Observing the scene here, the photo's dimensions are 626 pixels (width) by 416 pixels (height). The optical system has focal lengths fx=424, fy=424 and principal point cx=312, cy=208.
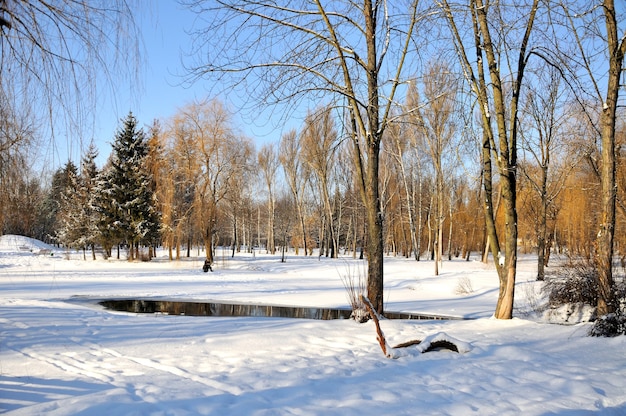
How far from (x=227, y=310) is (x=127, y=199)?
914 inches

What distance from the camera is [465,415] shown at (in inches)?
134

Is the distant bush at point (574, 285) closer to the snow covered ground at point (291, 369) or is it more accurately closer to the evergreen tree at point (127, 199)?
the snow covered ground at point (291, 369)

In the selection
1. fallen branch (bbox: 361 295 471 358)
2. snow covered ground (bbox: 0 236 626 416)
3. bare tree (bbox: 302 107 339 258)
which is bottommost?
snow covered ground (bbox: 0 236 626 416)

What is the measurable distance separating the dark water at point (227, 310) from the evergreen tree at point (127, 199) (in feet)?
62.9

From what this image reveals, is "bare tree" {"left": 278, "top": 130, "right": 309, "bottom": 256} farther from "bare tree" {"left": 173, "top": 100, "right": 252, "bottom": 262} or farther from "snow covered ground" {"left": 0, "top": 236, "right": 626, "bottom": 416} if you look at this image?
"snow covered ground" {"left": 0, "top": 236, "right": 626, "bottom": 416}

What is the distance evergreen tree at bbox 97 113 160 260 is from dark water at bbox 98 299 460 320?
19166 millimetres

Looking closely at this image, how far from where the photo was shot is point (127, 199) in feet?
106

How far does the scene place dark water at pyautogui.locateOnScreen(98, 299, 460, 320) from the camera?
38.7ft

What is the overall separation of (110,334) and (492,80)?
26.7ft

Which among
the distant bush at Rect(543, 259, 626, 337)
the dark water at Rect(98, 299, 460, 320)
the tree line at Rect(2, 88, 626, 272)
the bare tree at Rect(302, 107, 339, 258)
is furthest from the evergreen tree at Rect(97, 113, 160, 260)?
the distant bush at Rect(543, 259, 626, 337)

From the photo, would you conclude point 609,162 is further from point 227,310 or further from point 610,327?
point 227,310

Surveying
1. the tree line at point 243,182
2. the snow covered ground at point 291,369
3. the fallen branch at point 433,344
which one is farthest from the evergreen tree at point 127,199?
the fallen branch at point 433,344

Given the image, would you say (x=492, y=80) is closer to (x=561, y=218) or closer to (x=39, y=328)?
(x=39, y=328)

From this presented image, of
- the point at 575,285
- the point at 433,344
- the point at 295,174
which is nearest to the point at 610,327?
the point at 433,344
